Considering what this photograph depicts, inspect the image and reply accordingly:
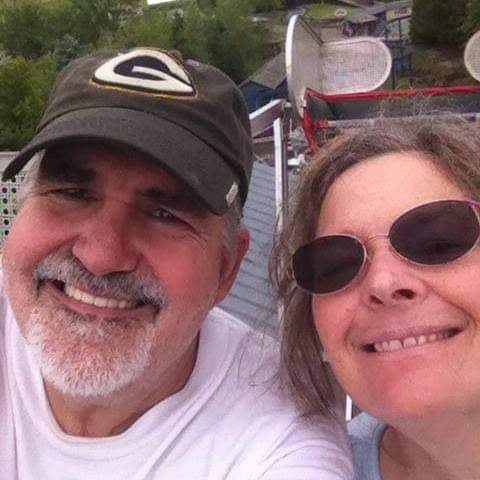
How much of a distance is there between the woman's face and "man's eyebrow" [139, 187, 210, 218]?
258 mm

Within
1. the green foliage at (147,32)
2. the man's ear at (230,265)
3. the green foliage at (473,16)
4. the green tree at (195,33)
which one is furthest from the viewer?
the green tree at (195,33)

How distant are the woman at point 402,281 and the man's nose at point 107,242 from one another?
1.08ft

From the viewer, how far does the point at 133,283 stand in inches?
53.4

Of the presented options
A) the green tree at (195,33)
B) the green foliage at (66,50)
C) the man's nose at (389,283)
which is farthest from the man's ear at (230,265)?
the green tree at (195,33)

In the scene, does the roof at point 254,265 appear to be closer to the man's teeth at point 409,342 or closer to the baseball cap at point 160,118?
the baseball cap at point 160,118

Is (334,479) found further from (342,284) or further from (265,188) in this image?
(265,188)

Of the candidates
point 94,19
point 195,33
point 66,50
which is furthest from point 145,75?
point 94,19

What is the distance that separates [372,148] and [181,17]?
41.2m

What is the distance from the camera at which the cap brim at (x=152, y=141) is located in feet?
4.31

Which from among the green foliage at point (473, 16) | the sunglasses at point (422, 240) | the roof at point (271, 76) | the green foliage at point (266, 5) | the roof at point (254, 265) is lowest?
the green foliage at point (266, 5)

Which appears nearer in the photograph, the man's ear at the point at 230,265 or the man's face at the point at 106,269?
the man's face at the point at 106,269

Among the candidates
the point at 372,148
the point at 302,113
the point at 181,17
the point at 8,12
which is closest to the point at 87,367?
the point at 372,148

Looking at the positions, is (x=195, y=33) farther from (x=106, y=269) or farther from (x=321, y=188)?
(x=106, y=269)

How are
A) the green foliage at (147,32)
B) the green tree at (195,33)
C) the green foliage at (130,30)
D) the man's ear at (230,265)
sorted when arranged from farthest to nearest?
the green tree at (195,33), the green foliage at (130,30), the green foliage at (147,32), the man's ear at (230,265)
